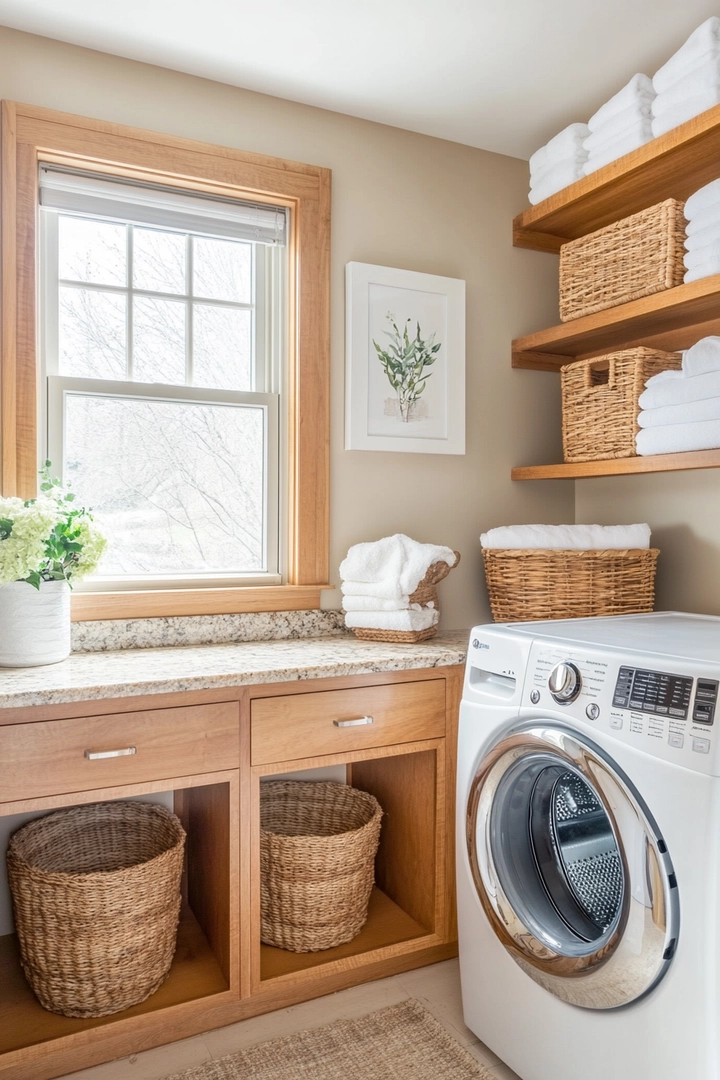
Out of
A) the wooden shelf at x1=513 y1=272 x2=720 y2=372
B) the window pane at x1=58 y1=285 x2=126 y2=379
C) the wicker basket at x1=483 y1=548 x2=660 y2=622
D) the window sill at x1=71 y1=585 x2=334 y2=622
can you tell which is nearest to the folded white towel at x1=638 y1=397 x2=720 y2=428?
the wooden shelf at x1=513 y1=272 x2=720 y2=372

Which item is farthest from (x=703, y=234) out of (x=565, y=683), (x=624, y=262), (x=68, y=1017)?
(x=68, y=1017)

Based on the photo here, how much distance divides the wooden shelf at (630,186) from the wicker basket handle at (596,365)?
50cm

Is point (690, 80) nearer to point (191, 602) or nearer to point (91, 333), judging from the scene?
point (91, 333)

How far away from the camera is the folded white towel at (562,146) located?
7.72 feet

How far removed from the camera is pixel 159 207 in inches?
88.7

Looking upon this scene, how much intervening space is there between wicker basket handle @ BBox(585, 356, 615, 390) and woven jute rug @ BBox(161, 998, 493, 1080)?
180 cm

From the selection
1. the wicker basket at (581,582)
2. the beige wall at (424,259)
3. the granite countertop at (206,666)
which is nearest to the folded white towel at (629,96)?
the beige wall at (424,259)

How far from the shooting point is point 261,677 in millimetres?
1786

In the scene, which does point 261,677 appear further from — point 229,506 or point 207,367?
point 207,367

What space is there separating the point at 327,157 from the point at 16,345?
3.71 ft

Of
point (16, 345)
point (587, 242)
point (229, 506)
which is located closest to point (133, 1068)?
point (229, 506)

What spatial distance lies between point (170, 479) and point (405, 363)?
0.85 m

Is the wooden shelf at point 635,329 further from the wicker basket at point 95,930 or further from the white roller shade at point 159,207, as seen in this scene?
the wicker basket at point 95,930

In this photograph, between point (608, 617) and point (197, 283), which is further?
point (197, 283)
